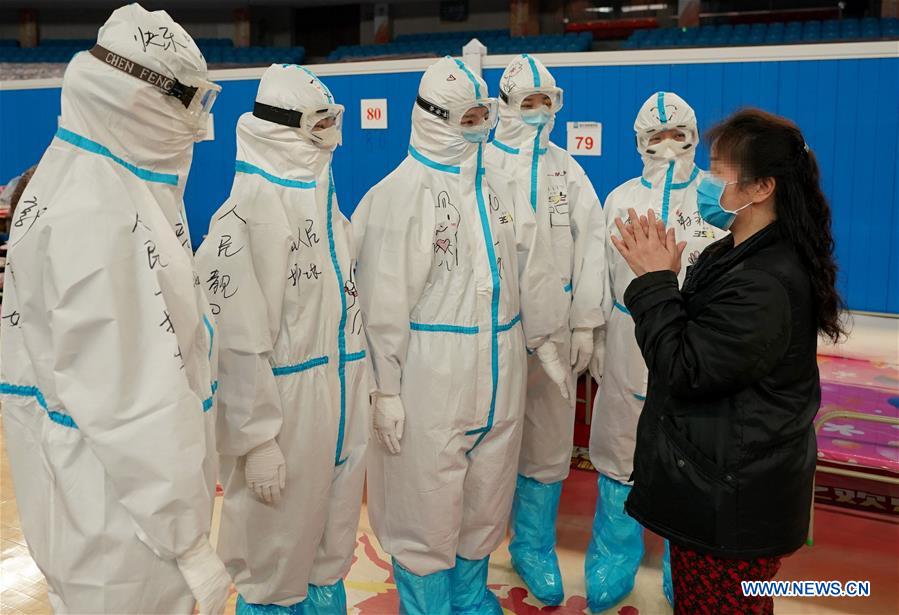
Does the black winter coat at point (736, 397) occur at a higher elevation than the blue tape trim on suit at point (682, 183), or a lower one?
lower

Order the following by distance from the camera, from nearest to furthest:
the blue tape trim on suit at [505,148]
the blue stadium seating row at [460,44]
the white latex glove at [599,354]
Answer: the blue tape trim on suit at [505,148]
the white latex glove at [599,354]
the blue stadium seating row at [460,44]

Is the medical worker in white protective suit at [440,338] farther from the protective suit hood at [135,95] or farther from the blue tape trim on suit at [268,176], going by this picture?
the protective suit hood at [135,95]

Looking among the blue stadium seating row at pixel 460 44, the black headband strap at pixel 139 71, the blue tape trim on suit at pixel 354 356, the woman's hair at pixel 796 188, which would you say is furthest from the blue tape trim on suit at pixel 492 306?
the blue stadium seating row at pixel 460 44

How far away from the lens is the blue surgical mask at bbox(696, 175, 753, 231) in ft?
6.04

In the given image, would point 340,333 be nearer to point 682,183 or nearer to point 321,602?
point 321,602

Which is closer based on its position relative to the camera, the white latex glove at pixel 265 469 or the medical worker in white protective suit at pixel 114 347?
the medical worker in white protective suit at pixel 114 347

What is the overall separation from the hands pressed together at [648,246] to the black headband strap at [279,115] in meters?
0.89

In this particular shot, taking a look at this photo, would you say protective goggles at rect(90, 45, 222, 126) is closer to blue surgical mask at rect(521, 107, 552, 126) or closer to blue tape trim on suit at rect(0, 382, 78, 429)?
blue tape trim on suit at rect(0, 382, 78, 429)

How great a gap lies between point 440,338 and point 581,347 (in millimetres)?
853

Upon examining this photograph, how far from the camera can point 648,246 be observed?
6.12ft

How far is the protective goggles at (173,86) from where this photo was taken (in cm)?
158

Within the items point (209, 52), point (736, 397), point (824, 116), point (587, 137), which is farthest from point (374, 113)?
point (209, 52)

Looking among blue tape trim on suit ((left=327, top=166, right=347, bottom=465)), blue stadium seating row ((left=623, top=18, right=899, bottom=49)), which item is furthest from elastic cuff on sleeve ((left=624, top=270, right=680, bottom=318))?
blue stadium seating row ((left=623, top=18, right=899, bottom=49))

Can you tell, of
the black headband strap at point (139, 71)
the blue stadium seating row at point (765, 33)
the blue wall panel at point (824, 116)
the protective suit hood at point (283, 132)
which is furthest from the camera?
the blue stadium seating row at point (765, 33)
